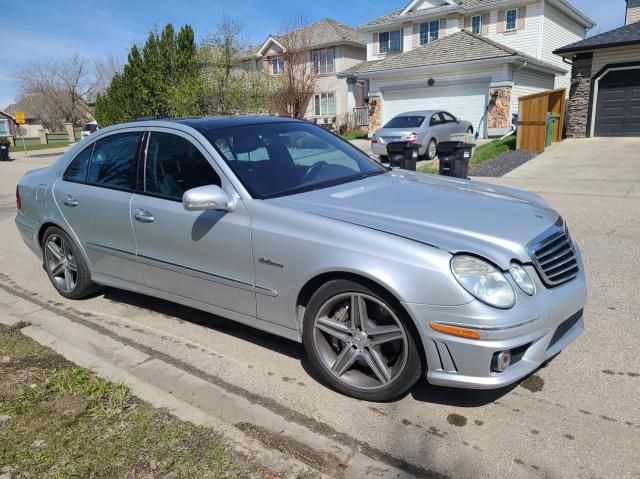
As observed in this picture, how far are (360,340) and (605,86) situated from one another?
18499mm

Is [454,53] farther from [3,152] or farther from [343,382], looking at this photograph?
[3,152]

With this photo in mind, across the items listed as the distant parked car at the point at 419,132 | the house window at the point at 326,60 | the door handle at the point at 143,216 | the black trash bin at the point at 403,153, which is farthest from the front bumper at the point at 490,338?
the house window at the point at 326,60

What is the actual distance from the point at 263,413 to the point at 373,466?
776mm

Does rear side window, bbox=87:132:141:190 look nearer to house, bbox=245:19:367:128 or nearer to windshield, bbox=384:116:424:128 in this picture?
windshield, bbox=384:116:424:128

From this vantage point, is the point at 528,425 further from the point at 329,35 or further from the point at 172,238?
the point at 329,35

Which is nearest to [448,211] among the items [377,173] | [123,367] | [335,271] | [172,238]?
[335,271]

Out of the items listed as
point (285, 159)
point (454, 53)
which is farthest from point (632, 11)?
point (285, 159)

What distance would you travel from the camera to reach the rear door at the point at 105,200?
13.7 ft

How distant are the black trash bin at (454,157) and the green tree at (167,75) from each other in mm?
11372

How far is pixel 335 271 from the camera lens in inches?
117

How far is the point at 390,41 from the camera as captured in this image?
99.2 ft

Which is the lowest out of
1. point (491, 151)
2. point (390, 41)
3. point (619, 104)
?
point (491, 151)

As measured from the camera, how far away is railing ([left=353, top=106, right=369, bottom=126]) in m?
30.2

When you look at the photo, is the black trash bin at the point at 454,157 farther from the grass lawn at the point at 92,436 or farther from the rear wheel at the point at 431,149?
the grass lawn at the point at 92,436
